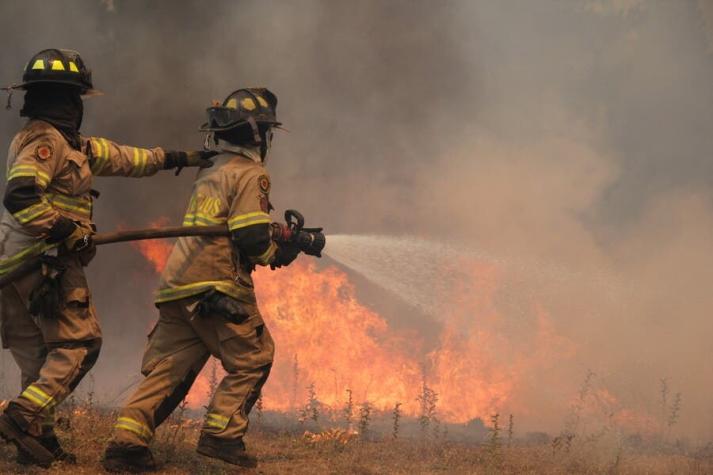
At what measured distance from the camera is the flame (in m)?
13.5

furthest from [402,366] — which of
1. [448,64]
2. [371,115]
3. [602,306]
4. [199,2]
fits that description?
[199,2]

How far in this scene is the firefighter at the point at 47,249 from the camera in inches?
192

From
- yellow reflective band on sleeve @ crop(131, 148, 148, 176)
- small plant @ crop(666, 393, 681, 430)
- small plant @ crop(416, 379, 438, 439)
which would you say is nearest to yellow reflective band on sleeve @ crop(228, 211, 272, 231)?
yellow reflective band on sleeve @ crop(131, 148, 148, 176)

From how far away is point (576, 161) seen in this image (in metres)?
16.4

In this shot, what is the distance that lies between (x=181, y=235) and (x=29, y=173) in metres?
1.00

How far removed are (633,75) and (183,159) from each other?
45.1 ft

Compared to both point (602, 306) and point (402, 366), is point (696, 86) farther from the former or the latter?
point (402, 366)

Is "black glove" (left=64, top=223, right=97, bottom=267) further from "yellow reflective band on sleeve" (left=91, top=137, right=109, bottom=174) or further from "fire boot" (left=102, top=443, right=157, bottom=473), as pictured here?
"fire boot" (left=102, top=443, right=157, bottom=473)

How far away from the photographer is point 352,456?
6691 mm

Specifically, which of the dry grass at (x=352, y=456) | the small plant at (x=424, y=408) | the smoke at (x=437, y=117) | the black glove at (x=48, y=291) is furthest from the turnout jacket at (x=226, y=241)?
the smoke at (x=437, y=117)

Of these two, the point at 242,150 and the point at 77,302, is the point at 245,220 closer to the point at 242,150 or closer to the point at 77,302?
the point at 242,150

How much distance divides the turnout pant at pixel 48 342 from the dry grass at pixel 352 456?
0.43 meters

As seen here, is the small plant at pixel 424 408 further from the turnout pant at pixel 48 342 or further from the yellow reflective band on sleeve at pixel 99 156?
the yellow reflective band on sleeve at pixel 99 156

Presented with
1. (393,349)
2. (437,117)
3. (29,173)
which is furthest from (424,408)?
(437,117)
